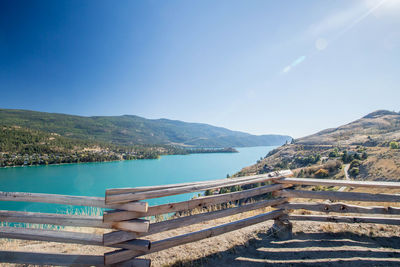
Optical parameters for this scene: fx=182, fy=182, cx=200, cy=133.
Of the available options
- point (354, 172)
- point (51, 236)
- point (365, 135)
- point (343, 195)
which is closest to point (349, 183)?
point (343, 195)

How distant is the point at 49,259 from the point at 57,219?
509 mm

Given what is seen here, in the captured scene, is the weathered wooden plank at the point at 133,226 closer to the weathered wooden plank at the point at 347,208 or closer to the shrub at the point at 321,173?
the weathered wooden plank at the point at 347,208

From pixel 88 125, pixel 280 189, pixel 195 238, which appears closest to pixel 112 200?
pixel 195 238

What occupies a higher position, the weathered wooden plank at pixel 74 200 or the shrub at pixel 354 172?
the weathered wooden plank at pixel 74 200

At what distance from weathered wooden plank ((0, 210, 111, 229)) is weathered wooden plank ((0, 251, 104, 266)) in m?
0.41

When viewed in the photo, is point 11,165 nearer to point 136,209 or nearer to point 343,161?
point 136,209

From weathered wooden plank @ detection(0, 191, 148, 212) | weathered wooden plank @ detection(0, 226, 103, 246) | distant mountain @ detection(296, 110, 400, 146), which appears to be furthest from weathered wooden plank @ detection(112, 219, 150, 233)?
distant mountain @ detection(296, 110, 400, 146)

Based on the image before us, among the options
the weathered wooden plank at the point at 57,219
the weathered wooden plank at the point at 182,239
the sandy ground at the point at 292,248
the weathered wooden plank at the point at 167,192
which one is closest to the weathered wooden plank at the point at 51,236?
the weathered wooden plank at the point at 57,219

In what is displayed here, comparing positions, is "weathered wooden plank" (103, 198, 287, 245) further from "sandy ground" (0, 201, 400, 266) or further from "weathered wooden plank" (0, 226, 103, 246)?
"sandy ground" (0, 201, 400, 266)

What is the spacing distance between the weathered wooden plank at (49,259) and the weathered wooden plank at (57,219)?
1.35ft

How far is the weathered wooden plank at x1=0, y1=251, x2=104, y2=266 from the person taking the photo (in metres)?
2.21

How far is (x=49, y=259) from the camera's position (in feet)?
7.33

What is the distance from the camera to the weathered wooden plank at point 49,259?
2207 mm

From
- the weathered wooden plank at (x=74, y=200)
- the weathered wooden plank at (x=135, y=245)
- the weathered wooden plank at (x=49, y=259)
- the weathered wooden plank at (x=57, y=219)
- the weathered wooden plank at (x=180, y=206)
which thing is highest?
the weathered wooden plank at (x=74, y=200)
